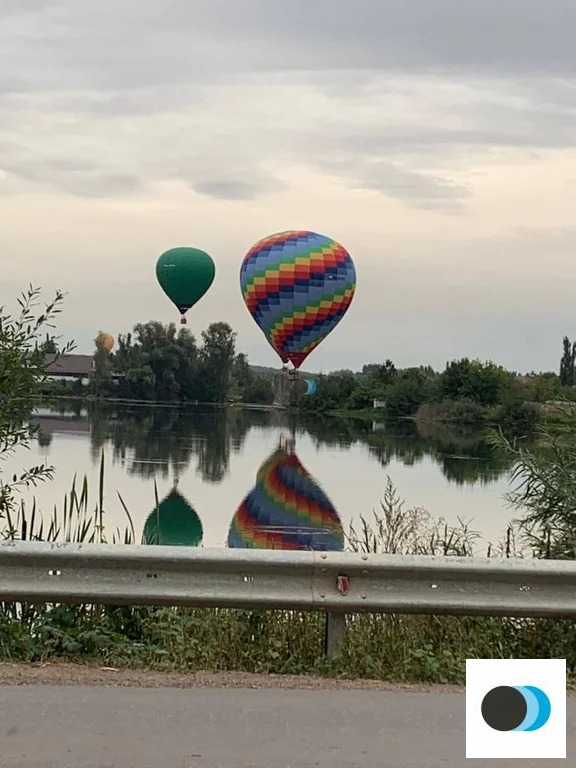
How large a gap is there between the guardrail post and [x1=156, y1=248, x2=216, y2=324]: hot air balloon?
141 ft

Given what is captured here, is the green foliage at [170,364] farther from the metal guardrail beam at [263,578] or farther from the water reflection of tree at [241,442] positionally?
the metal guardrail beam at [263,578]

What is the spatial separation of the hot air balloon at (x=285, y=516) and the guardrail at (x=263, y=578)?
27.1ft

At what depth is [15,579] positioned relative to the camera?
18.7 feet

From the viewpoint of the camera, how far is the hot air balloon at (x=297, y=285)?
42938 mm

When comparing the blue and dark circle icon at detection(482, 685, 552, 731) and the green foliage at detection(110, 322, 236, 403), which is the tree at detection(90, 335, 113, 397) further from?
the blue and dark circle icon at detection(482, 685, 552, 731)

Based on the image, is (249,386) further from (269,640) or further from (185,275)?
(269,640)

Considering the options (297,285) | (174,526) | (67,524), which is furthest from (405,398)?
(67,524)

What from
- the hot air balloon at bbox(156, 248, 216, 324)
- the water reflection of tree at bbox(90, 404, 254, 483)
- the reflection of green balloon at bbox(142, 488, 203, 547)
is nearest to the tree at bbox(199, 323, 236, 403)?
the water reflection of tree at bbox(90, 404, 254, 483)

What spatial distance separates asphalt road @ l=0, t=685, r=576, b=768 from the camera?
4.28 metres

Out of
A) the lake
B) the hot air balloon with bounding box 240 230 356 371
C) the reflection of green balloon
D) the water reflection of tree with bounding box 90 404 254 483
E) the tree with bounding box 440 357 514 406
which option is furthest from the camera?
the tree with bounding box 440 357 514 406

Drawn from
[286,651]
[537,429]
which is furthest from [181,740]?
[537,429]

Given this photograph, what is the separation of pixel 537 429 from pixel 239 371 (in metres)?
114

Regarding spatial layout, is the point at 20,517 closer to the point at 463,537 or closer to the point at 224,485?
the point at 463,537

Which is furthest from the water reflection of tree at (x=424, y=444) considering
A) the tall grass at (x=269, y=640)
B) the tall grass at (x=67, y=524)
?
the tall grass at (x=269, y=640)
